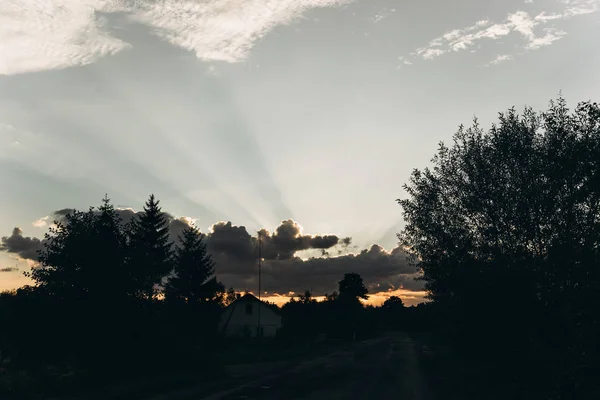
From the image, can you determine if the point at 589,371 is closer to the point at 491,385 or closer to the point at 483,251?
the point at 491,385

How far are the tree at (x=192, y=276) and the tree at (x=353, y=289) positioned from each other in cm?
8836

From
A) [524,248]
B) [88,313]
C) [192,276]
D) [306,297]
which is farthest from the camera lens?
[306,297]

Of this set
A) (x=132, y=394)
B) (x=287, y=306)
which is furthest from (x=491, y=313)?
(x=287, y=306)

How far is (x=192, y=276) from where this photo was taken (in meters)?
57.8

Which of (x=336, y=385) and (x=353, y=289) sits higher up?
(x=353, y=289)

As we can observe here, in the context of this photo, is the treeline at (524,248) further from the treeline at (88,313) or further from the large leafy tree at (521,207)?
the treeline at (88,313)

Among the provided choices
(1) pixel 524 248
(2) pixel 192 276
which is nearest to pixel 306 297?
(2) pixel 192 276

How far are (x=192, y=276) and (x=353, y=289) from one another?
93.3 metres

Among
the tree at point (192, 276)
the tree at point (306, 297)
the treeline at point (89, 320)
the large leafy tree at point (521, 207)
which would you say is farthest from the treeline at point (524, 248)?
the tree at point (306, 297)

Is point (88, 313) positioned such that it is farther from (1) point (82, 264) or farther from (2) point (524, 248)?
(2) point (524, 248)

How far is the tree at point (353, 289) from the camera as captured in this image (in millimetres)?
143500

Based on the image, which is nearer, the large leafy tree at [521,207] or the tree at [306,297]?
the large leafy tree at [521,207]

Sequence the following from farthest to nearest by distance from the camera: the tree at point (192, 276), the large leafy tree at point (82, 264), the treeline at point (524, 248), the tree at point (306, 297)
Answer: the tree at point (306, 297)
the tree at point (192, 276)
the large leafy tree at point (82, 264)
the treeline at point (524, 248)

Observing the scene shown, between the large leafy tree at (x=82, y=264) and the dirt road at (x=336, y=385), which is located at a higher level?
the large leafy tree at (x=82, y=264)
